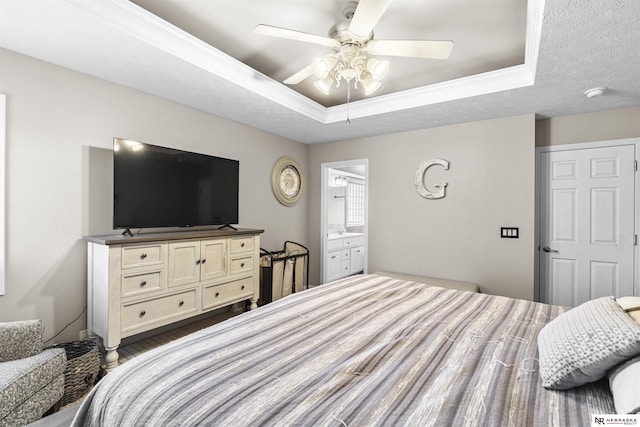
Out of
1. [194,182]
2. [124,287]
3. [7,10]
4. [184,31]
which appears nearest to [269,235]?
[194,182]

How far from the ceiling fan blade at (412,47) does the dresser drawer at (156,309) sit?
8.17 ft

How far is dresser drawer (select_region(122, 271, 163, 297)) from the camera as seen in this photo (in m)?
2.33

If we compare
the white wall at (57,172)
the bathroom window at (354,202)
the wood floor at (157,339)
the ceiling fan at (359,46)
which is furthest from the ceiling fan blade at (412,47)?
the bathroom window at (354,202)

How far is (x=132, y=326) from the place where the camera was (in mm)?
2383

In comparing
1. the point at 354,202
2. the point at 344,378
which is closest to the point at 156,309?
the point at 344,378

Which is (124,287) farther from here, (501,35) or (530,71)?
(530,71)

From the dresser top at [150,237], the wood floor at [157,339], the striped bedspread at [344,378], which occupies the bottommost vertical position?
the wood floor at [157,339]

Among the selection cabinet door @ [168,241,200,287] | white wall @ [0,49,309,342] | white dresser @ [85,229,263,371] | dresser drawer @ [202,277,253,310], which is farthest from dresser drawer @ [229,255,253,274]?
white wall @ [0,49,309,342]

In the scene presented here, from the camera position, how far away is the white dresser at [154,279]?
7.47 feet

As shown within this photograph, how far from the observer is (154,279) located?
2.51m

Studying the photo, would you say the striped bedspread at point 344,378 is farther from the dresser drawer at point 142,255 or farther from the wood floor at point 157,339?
the wood floor at point 157,339

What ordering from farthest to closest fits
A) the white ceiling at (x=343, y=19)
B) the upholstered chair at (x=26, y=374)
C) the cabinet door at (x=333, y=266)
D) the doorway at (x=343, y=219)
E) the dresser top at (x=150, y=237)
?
1. the cabinet door at (x=333, y=266)
2. the doorway at (x=343, y=219)
3. the dresser top at (x=150, y=237)
4. the white ceiling at (x=343, y=19)
5. the upholstered chair at (x=26, y=374)

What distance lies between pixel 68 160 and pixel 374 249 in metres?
3.57

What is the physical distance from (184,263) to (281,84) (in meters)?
1.92
